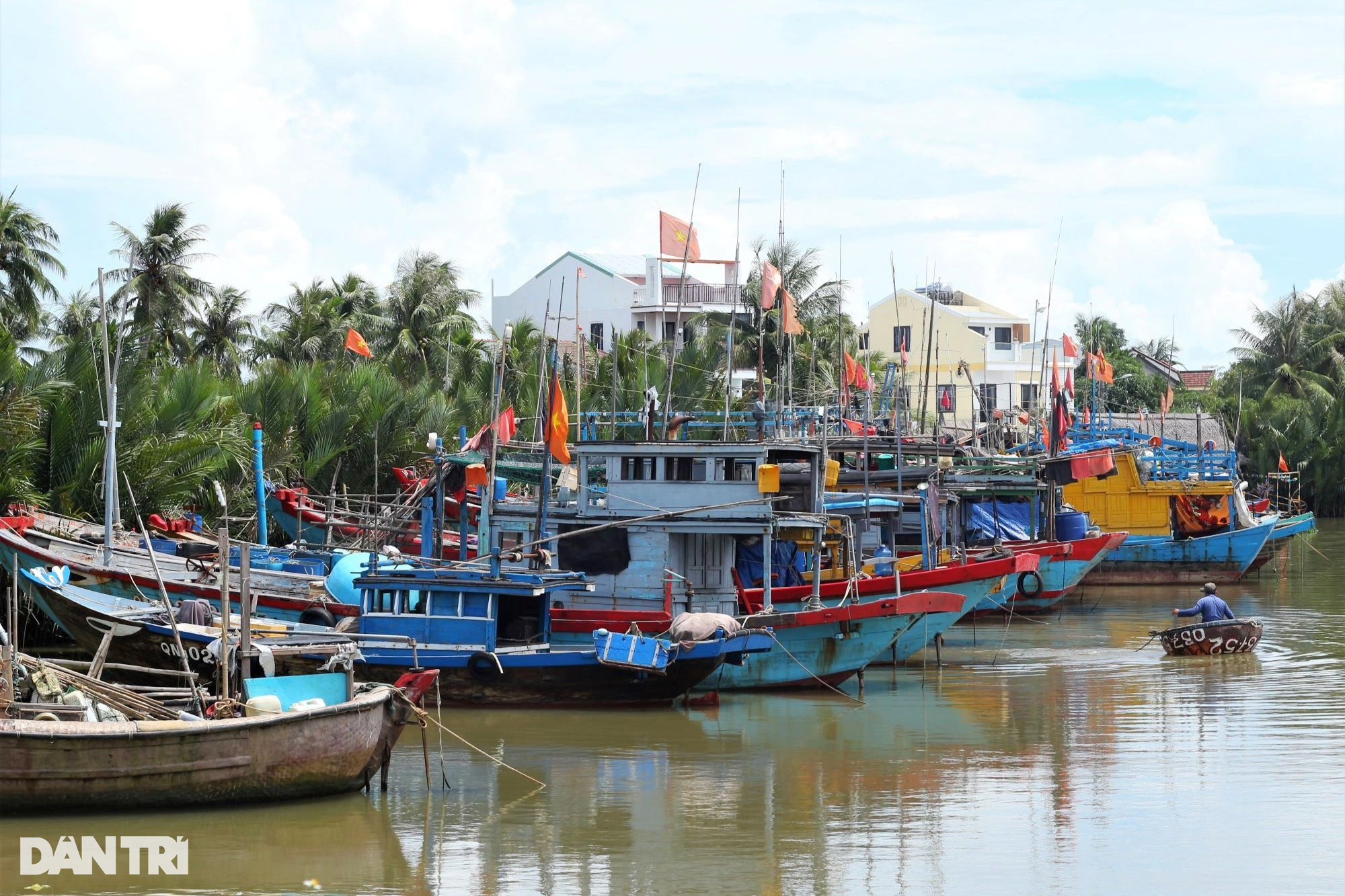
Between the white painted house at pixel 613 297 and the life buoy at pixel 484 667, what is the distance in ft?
133

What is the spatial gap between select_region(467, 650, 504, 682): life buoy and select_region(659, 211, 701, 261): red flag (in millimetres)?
8335

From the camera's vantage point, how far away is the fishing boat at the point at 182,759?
1411 centimetres

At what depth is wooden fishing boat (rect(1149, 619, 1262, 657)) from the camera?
2584cm

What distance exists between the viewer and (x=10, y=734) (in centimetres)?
1388

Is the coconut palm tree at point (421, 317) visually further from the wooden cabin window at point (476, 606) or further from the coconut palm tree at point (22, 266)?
the wooden cabin window at point (476, 606)

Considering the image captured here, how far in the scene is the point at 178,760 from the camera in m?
14.5

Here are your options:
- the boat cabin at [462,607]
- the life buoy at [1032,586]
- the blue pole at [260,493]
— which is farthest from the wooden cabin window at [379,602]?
the life buoy at [1032,586]

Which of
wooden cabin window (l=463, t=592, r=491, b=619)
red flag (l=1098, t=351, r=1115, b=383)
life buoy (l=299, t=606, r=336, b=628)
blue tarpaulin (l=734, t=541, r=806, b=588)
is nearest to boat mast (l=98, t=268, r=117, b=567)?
life buoy (l=299, t=606, r=336, b=628)

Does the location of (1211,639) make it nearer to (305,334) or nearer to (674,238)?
(674,238)

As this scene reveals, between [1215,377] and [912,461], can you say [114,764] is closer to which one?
[912,461]

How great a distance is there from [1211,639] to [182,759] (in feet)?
56.8

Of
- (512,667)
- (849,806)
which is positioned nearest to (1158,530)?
(512,667)

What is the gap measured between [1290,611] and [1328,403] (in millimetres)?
30621

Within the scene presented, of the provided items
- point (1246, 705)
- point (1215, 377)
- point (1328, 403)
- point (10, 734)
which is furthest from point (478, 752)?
point (1215, 377)
